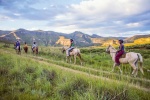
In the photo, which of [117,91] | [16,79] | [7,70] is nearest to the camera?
[117,91]

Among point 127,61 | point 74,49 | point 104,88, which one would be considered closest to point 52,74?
point 104,88

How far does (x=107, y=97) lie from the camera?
576cm

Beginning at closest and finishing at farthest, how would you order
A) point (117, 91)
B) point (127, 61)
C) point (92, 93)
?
1. point (92, 93)
2. point (117, 91)
3. point (127, 61)

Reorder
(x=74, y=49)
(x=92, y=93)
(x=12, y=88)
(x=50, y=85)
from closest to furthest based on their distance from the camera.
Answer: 1. (x=92, y=93)
2. (x=12, y=88)
3. (x=50, y=85)
4. (x=74, y=49)

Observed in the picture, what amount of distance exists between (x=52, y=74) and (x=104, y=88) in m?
3.82

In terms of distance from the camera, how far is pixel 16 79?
8.91 metres

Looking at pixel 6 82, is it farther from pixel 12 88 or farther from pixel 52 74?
pixel 52 74

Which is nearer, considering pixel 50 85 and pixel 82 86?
pixel 82 86

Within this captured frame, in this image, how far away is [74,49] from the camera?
21062 millimetres

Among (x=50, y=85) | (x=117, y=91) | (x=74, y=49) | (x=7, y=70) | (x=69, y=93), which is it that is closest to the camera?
(x=117, y=91)

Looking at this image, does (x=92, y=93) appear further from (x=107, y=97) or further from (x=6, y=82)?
(x=6, y=82)

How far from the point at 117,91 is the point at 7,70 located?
666 centimetres

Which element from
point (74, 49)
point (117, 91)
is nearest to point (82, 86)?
point (117, 91)

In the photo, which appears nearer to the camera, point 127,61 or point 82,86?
point 82,86
